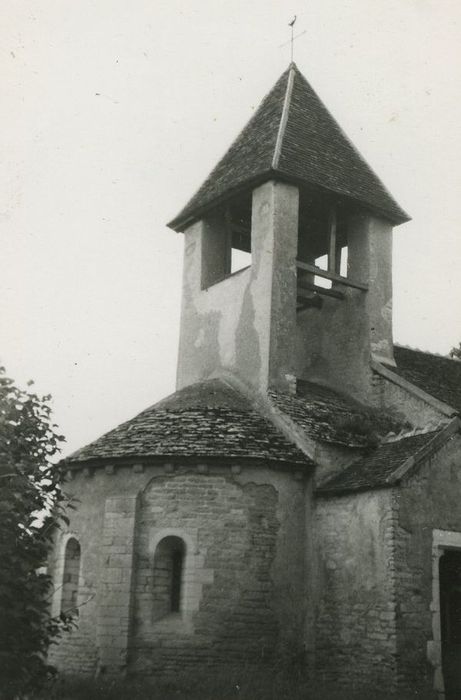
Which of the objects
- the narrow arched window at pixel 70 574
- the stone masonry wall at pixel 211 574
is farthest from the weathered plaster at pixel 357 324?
the narrow arched window at pixel 70 574

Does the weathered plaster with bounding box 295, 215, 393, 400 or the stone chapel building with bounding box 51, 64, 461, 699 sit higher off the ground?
the weathered plaster with bounding box 295, 215, 393, 400

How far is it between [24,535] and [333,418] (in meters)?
8.18

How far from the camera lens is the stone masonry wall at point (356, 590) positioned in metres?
13.5

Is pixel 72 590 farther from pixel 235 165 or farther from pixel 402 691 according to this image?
pixel 235 165

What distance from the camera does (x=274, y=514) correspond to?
1509 centimetres

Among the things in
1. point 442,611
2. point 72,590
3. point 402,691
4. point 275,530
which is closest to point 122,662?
point 72,590

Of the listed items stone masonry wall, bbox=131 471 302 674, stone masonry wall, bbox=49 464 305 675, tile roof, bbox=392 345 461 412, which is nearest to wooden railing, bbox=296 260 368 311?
tile roof, bbox=392 345 461 412

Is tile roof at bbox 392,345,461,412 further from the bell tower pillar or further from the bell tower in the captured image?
the bell tower pillar

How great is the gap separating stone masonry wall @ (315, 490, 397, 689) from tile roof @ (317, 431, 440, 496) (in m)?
0.21

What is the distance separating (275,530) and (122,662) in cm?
347

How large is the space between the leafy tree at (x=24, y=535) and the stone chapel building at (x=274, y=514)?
14.3ft

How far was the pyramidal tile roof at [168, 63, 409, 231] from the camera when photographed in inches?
747

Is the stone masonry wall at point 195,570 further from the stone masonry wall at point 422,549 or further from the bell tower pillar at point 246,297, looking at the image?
the bell tower pillar at point 246,297

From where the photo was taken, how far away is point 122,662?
556 inches
